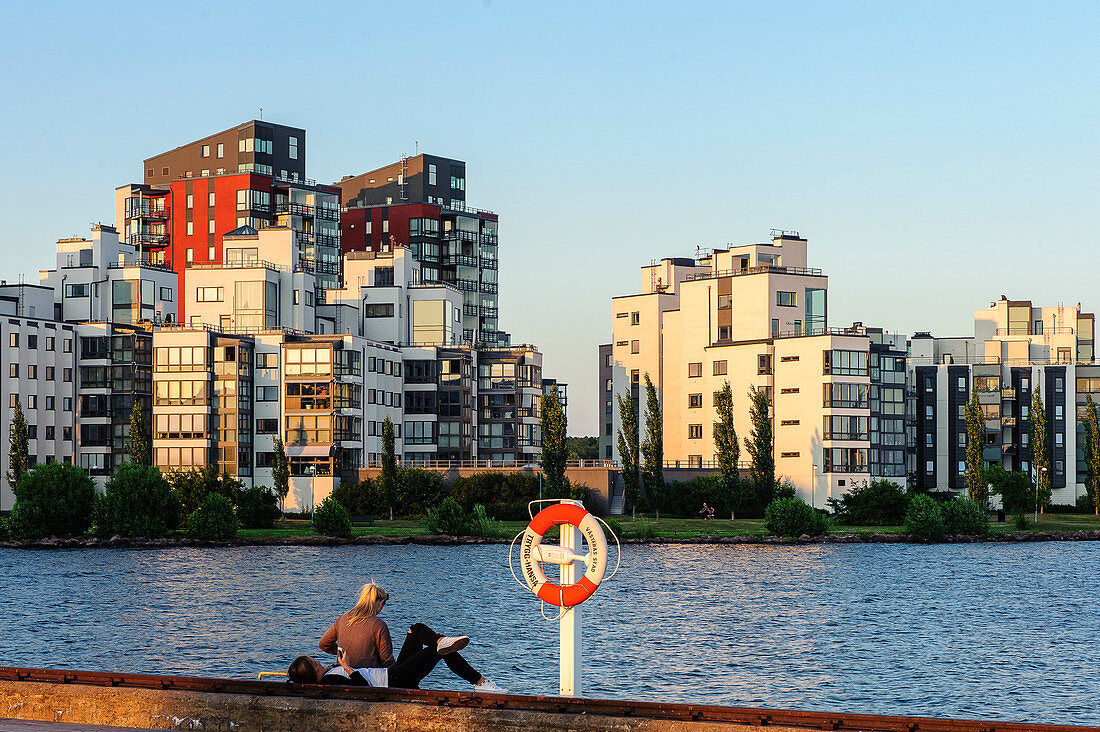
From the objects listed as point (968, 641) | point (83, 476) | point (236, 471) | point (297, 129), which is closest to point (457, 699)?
point (968, 641)

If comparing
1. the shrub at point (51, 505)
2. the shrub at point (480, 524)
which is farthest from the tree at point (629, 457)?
the shrub at point (51, 505)

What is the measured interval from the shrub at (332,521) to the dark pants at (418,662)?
88.8 metres

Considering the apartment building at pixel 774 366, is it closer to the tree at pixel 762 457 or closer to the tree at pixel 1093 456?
the tree at pixel 762 457

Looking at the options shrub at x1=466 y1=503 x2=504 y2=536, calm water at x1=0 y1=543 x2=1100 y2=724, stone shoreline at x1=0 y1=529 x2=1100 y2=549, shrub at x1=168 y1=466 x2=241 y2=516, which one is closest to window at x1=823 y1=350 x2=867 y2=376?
→ stone shoreline at x1=0 y1=529 x2=1100 y2=549

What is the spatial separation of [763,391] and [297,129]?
293 ft

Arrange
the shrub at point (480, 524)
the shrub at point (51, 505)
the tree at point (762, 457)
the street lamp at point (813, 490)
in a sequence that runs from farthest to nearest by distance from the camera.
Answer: the street lamp at point (813, 490)
the tree at point (762, 457)
the shrub at point (480, 524)
the shrub at point (51, 505)

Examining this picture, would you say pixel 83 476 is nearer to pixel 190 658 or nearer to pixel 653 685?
pixel 190 658

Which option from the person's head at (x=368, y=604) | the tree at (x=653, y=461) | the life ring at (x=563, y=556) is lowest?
the tree at (x=653, y=461)

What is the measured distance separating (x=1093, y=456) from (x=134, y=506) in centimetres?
9904

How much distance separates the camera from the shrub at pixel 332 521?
109188 mm

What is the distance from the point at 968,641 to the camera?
5719 cm

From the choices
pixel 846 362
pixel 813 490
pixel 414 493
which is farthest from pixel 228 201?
pixel 813 490

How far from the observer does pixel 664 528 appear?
11912cm

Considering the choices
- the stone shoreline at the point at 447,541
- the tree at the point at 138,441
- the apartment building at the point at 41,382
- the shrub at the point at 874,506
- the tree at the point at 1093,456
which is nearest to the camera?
the stone shoreline at the point at 447,541
